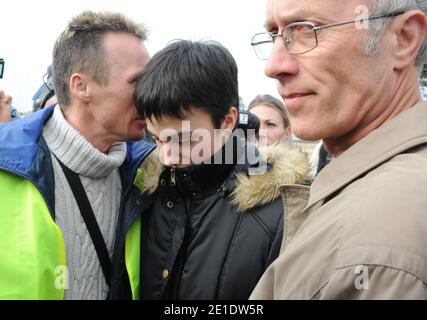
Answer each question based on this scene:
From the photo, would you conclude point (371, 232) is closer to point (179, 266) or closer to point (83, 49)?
point (179, 266)

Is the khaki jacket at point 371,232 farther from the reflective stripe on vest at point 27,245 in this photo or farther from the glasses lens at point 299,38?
the reflective stripe on vest at point 27,245

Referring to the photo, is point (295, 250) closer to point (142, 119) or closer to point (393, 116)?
point (393, 116)

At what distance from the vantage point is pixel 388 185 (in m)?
0.86

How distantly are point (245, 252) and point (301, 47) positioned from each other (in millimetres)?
925

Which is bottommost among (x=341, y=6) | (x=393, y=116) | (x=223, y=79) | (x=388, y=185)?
(x=388, y=185)

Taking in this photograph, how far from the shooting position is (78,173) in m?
2.00

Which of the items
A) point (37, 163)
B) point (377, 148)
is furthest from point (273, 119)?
point (377, 148)

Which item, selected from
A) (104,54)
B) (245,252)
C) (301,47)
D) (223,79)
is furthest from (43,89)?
(301,47)

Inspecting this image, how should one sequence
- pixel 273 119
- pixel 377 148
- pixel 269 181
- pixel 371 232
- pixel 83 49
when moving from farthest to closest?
pixel 273 119 < pixel 83 49 < pixel 269 181 < pixel 377 148 < pixel 371 232

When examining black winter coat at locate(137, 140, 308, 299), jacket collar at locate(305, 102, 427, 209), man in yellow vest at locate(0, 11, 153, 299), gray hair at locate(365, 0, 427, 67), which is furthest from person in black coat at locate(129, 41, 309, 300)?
gray hair at locate(365, 0, 427, 67)

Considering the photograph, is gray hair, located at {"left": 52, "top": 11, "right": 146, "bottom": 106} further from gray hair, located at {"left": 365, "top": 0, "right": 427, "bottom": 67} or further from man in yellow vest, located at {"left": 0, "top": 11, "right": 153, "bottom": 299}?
gray hair, located at {"left": 365, "top": 0, "right": 427, "bottom": 67}

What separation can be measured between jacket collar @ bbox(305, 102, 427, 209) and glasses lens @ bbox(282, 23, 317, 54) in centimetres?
31

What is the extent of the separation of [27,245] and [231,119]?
3.61 ft

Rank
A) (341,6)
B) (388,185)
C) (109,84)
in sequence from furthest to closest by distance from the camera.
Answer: (109,84), (341,6), (388,185)
